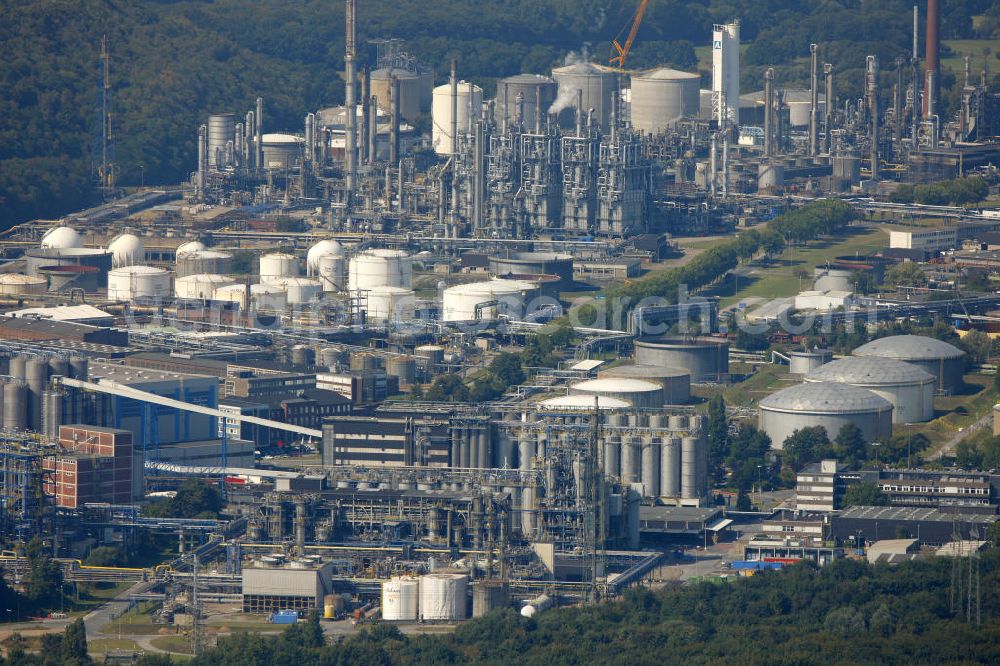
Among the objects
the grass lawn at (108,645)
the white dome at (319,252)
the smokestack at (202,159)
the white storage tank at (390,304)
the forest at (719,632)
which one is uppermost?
the smokestack at (202,159)

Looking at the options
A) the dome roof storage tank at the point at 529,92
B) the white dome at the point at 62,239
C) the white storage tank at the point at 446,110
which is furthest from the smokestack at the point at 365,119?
the white dome at the point at 62,239

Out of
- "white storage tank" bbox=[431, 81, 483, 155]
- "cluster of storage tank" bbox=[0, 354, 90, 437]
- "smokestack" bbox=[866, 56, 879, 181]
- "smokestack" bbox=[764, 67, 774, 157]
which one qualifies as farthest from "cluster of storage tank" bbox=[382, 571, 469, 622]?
"smokestack" bbox=[764, 67, 774, 157]

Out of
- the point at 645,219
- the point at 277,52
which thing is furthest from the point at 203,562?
the point at 277,52

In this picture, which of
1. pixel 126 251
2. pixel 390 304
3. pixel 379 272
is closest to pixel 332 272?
pixel 379 272

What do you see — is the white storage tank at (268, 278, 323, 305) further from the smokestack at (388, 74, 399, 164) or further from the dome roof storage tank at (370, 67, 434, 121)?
the dome roof storage tank at (370, 67, 434, 121)

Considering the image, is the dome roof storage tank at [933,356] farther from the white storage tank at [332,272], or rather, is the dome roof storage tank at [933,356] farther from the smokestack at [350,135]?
the smokestack at [350,135]

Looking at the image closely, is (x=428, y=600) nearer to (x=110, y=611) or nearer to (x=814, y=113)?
(x=110, y=611)
